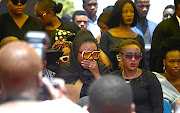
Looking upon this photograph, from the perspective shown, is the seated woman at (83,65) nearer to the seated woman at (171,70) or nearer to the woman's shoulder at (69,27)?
the woman's shoulder at (69,27)

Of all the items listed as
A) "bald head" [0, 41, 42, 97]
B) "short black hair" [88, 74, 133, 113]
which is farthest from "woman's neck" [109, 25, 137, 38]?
"bald head" [0, 41, 42, 97]

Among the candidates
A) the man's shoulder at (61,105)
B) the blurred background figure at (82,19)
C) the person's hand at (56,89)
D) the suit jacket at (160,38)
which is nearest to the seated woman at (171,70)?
the suit jacket at (160,38)

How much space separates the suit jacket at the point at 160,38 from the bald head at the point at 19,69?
4068 mm

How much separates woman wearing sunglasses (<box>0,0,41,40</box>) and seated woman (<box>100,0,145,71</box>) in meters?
0.93

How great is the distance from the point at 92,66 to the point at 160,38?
134cm

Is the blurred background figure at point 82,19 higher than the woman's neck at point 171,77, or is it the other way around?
the blurred background figure at point 82,19

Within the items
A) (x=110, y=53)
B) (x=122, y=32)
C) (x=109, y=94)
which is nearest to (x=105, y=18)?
(x=122, y=32)

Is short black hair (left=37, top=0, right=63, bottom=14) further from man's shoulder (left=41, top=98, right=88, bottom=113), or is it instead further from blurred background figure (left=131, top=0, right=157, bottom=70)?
man's shoulder (left=41, top=98, right=88, bottom=113)

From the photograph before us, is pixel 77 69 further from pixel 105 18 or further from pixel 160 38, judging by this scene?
pixel 105 18

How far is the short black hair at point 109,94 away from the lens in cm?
246

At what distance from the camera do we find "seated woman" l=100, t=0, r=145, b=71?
5.98 metres

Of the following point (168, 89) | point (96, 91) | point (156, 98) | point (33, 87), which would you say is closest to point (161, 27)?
point (168, 89)

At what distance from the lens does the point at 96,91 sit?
8.32ft

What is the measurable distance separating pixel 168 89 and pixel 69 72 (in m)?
1.22
